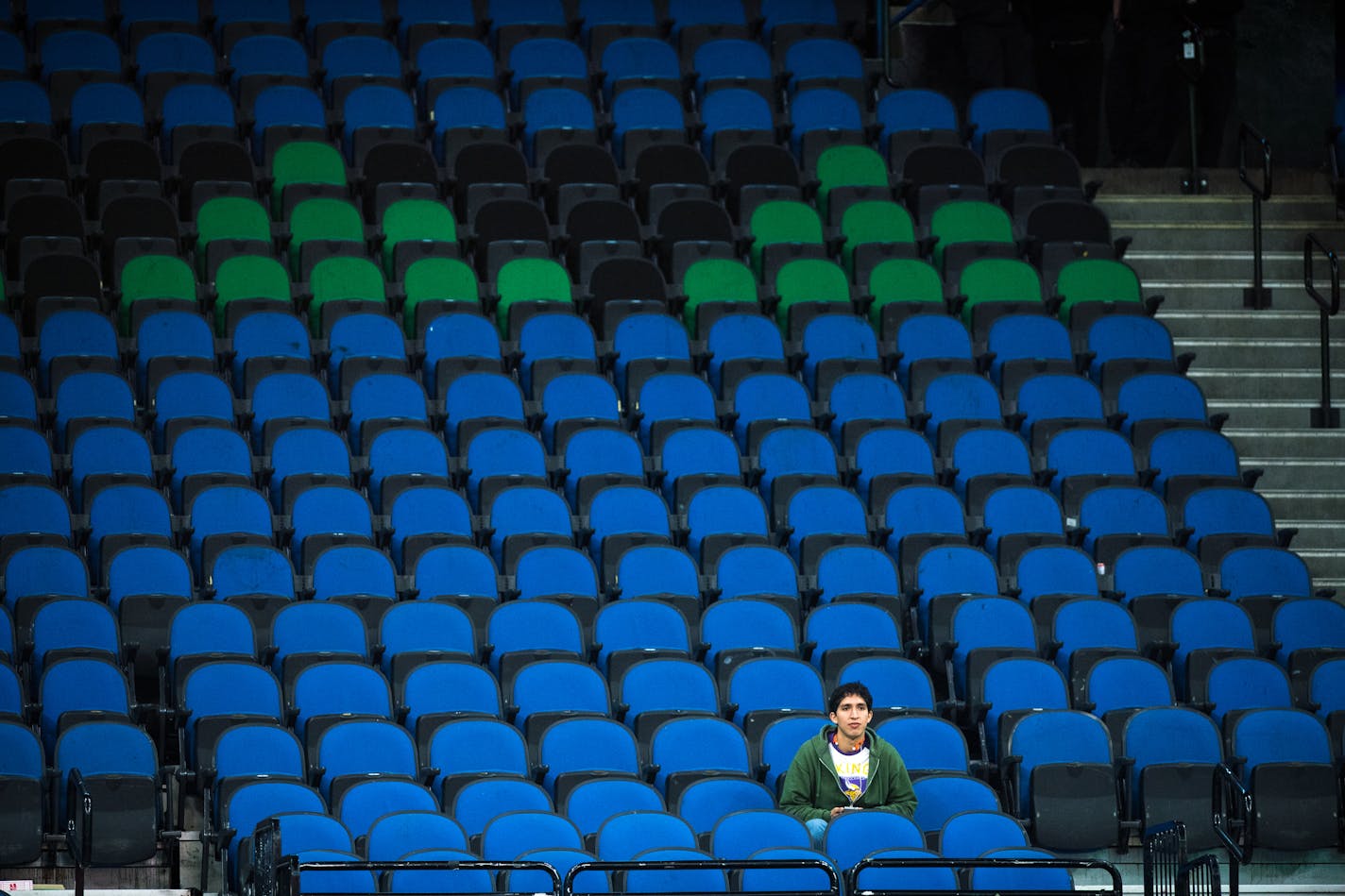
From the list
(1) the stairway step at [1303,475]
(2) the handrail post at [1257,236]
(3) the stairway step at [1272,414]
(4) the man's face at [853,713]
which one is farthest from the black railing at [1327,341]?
(4) the man's face at [853,713]

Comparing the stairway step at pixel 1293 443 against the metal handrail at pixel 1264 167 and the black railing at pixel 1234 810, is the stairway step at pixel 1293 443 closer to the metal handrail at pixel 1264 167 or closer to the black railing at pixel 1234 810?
the metal handrail at pixel 1264 167

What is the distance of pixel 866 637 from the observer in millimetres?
8016

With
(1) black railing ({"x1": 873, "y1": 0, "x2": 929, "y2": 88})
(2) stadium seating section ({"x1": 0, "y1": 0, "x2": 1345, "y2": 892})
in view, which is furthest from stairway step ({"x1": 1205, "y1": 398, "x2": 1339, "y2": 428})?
(1) black railing ({"x1": 873, "y1": 0, "x2": 929, "y2": 88})

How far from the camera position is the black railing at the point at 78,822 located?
6664 mm

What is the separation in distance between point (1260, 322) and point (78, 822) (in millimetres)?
6351

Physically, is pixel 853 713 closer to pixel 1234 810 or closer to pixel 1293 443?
pixel 1234 810

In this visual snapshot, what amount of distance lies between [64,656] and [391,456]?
1.68 metres

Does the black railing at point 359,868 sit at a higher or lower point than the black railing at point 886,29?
lower

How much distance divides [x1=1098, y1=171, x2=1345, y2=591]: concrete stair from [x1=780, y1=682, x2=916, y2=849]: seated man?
3.19m

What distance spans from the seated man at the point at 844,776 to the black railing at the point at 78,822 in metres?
2.18

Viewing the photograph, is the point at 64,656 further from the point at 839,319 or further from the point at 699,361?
the point at 839,319

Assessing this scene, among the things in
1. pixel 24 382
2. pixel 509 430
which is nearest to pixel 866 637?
pixel 509 430

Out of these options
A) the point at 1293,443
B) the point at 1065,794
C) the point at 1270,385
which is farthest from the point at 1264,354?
the point at 1065,794

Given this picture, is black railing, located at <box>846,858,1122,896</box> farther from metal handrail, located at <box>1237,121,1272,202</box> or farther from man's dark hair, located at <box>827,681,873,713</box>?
metal handrail, located at <box>1237,121,1272,202</box>
